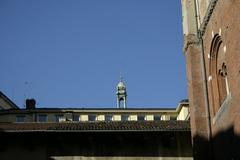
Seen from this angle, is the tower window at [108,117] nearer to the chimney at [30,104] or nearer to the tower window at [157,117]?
the tower window at [157,117]

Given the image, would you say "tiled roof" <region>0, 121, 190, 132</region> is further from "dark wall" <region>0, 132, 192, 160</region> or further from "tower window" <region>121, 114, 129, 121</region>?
"tower window" <region>121, 114, 129, 121</region>

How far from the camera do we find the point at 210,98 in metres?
26.2

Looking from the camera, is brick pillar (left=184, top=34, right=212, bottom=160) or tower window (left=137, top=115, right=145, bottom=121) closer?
brick pillar (left=184, top=34, right=212, bottom=160)

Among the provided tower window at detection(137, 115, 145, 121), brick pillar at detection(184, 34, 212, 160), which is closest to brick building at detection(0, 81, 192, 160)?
brick pillar at detection(184, 34, 212, 160)

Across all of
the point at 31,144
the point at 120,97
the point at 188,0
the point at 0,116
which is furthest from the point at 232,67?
the point at 120,97

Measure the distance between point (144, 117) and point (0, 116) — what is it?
14845 millimetres

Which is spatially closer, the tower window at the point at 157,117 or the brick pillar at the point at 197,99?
the brick pillar at the point at 197,99

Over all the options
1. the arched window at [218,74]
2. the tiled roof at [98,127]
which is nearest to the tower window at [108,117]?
the tiled roof at [98,127]

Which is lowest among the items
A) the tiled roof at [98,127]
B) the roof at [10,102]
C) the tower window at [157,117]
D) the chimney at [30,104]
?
the tiled roof at [98,127]

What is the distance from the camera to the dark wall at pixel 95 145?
2930 centimetres

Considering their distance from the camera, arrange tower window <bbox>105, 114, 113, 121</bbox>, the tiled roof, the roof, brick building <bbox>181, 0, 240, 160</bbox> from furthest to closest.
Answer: the roof → tower window <bbox>105, 114, 113, 121</bbox> → the tiled roof → brick building <bbox>181, 0, 240, 160</bbox>

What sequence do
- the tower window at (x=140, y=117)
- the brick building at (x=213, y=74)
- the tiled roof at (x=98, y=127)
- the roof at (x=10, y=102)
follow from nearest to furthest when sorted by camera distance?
→ 1. the brick building at (x=213, y=74)
2. the tiled roof at (x=98, y=127)
3. the tower window at (x=140, y=117)
4. the roof at (x=10, y=102)

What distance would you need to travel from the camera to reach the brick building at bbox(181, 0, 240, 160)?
2259 centimetres

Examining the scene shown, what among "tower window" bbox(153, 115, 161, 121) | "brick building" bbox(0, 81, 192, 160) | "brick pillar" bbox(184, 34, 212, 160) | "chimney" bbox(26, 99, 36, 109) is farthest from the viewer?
"tower window" bbox(153, 115, 161, 121)
